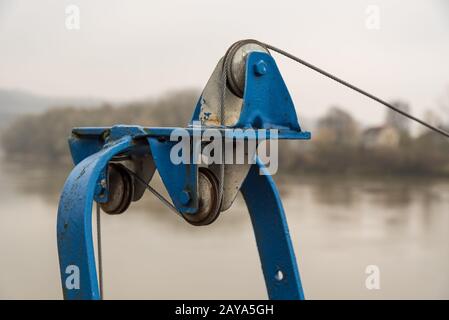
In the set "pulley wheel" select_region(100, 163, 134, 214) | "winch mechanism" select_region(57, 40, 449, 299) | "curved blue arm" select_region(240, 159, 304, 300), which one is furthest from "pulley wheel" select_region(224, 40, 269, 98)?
"pulley wheel" select_region(100, 163, 134, 214)

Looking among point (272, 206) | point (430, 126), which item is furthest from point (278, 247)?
point (430, 126)

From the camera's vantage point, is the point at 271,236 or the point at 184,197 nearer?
the point at 184,197

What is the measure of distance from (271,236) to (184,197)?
0.37m

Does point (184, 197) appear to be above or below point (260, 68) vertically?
below

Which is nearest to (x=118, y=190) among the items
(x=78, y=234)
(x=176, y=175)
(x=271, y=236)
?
(x=176, y=175)

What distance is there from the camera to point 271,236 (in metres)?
1.76

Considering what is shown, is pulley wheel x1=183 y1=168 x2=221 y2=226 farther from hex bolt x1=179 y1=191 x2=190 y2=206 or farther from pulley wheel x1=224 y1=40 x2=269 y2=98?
pulley wheel x1=224 y1=40 x2=269 y2=98

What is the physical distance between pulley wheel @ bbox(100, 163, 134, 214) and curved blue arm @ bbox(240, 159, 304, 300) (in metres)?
0.35

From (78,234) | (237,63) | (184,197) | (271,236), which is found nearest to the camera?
(78,234)

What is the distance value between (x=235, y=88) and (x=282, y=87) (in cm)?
13

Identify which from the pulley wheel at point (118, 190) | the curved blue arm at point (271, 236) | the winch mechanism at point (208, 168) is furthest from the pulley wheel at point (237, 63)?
the pulley wheel at point (118, 190)

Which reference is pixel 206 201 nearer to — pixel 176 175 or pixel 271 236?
pixel 176 175

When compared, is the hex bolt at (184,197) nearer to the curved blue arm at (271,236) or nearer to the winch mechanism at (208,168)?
the winch mechanism at (208,168)

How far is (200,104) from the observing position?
5.56ft
